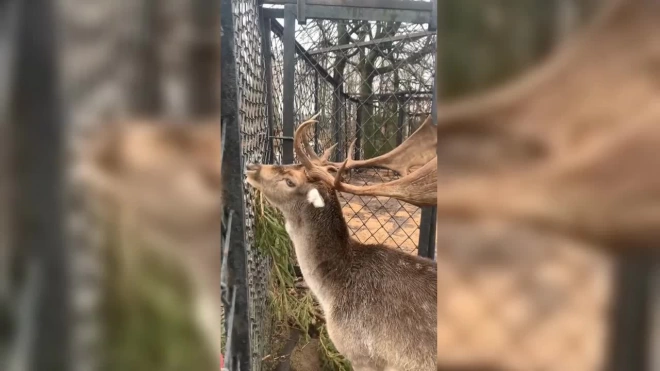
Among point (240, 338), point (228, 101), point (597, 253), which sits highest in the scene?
point (228, 101)

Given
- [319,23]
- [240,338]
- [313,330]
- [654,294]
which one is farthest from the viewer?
[313,330]

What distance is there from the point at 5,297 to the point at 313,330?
89cm

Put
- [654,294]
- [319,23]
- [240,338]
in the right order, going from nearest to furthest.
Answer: [654,294], [240,338], [319,23]

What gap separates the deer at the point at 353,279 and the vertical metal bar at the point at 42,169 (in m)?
0.63

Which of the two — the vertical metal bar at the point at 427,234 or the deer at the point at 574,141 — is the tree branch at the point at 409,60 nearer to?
the vertical metal bar at the point at 427,234

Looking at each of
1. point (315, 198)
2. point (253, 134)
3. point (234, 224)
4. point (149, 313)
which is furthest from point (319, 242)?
point (149, 313)

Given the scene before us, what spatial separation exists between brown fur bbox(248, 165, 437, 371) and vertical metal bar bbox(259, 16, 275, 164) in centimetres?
8

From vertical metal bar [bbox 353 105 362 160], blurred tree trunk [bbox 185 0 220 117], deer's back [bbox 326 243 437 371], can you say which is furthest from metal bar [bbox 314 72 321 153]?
blurred tree trunk [bbox 185 0 220 117]

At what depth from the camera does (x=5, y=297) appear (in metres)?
0.31

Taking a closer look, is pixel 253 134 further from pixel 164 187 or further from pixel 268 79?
pixel 164 187

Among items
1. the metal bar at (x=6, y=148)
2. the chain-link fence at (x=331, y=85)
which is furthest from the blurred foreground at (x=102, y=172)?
the chain-link fence at (x=331, y=85)

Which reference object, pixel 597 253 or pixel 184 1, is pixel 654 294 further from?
pixel 184 1

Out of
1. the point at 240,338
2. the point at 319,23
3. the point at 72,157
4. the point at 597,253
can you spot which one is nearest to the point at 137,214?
the point at 72,157

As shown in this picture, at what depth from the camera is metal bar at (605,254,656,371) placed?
279mm
